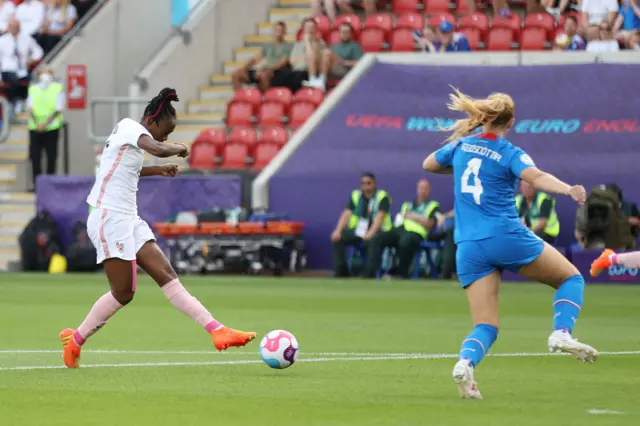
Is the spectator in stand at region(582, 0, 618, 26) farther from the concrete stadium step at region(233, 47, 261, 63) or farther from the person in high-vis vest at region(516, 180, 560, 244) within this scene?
the concrete stadium step at region(233, 47, 261, 63)

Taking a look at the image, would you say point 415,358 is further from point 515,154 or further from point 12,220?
point 12,220

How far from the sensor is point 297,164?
27.0 m

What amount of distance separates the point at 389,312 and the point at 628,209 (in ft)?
23.5

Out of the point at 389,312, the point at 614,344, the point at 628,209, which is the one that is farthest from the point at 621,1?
the point at 614,344

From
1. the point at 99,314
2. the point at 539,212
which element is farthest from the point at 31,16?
the point at 99,314

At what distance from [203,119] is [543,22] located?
7.21 m

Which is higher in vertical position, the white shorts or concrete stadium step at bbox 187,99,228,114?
concrete stadium step at bbox 187,99,228,114

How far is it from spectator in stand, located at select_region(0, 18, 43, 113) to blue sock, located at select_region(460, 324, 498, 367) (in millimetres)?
23879

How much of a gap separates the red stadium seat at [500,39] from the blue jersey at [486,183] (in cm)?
1880

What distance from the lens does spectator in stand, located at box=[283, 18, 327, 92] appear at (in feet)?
93.0

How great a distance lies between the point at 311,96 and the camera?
28641 millimetres

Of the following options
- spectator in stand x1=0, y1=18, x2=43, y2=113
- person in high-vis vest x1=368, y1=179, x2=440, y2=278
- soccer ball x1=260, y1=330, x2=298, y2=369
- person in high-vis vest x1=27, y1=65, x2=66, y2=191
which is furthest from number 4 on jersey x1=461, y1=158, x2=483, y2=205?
spectator in stand x1=0, y1=18, x2=43, y2=113

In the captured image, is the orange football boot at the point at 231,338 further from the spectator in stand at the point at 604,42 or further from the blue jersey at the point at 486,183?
the spectator in stand at the point at 604,42

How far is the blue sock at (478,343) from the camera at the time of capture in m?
9.07
